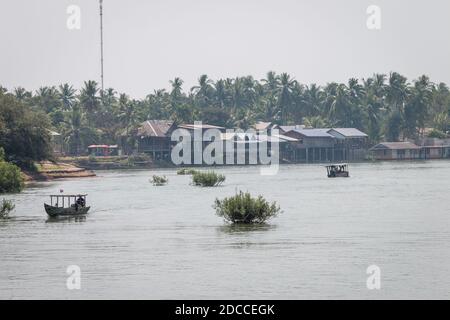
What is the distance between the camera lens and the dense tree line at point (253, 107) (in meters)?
158

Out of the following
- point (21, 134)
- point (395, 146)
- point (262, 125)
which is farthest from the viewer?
point (262, 125)

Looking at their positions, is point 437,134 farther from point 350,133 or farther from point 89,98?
point 89,98

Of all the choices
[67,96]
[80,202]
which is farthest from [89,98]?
[80,202]

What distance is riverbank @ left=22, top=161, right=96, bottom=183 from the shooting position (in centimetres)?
10004

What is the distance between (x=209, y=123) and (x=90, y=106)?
20.2 meters

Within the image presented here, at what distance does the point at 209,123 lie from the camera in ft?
537

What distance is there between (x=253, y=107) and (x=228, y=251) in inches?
6068

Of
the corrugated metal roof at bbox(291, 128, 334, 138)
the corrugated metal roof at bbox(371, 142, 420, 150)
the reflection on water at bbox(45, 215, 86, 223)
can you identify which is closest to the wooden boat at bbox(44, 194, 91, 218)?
the reflection on water at bbox(45, 215, 86, 223)

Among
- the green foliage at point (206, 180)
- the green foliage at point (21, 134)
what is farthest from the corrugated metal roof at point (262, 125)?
the green foliage at point (206, 180)

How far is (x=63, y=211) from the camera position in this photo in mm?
54500

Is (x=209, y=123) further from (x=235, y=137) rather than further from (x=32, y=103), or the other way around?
(x=32, y=103)

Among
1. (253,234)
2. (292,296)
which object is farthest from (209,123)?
(292,296)

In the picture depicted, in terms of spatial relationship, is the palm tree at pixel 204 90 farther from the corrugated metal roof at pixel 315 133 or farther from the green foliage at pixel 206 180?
the green foliage at pixel 206 180

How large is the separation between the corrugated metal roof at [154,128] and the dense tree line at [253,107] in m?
2.04
